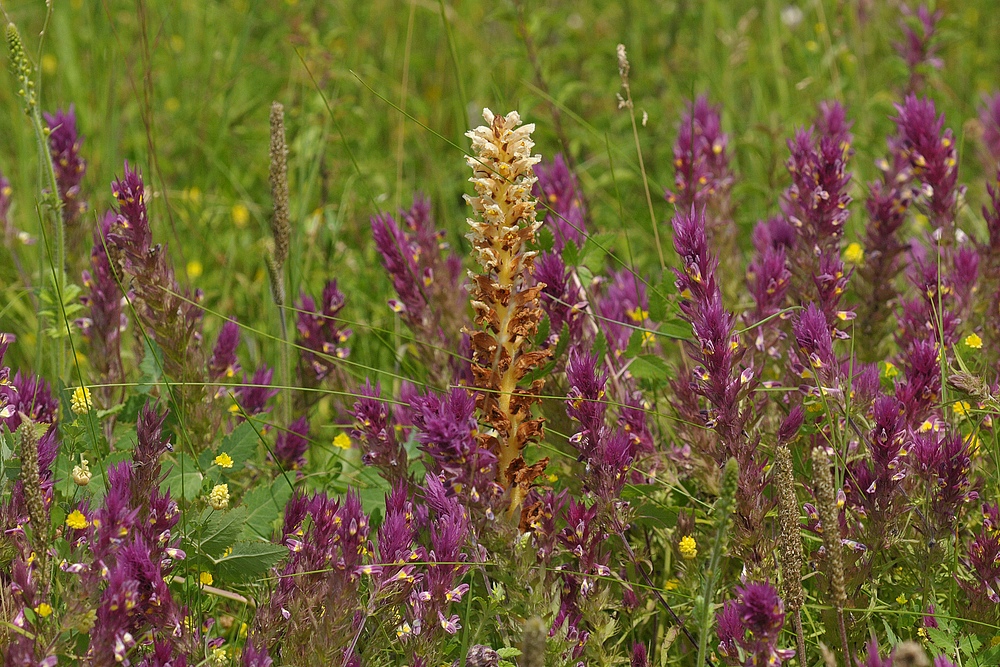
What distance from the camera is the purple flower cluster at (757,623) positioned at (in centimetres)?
177

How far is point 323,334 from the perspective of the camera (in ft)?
9.64

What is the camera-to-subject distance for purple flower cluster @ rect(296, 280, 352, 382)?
2908 mm

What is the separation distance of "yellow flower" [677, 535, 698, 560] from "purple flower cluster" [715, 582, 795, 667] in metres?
0.26

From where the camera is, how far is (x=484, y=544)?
6.89 ft

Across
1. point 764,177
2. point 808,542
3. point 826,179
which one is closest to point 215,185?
point 764,177

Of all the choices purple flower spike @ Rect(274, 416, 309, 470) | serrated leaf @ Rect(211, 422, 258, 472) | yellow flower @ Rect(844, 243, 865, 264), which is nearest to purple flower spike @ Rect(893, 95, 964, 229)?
yellow flower @ Rect(844, 243, 865, 264)

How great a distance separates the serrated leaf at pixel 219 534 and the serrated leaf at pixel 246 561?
20mm

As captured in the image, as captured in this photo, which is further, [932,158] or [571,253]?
[932,158]

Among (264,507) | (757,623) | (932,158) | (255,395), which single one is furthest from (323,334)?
(932,158)

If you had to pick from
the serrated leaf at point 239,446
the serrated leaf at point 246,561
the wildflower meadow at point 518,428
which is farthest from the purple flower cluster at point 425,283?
the serrated leaf at point 246,561

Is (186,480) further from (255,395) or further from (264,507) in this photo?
(255,395)

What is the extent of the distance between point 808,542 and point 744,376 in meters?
0.47

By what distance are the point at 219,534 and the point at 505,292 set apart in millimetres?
787

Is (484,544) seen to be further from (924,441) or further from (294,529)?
(924,441)
